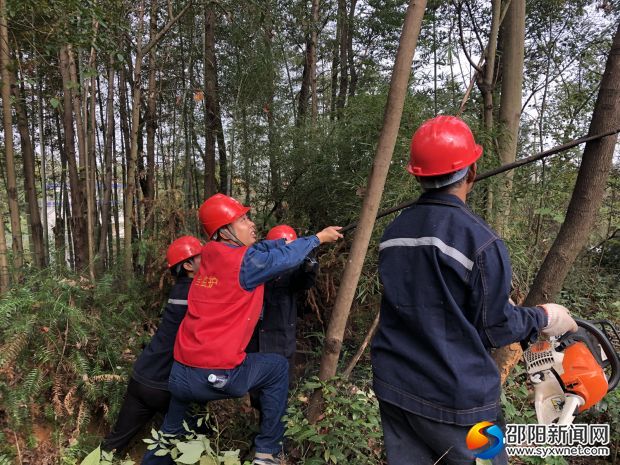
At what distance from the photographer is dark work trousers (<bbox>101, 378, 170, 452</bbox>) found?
282 cm

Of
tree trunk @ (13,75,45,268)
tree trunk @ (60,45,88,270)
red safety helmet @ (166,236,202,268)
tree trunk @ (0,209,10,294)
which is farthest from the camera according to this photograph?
tree trunk @ (13,75,45,268)

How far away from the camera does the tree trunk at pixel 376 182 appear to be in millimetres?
2119

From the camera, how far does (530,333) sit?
1500mm

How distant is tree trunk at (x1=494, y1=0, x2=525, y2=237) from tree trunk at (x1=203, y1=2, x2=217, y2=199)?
416 cm

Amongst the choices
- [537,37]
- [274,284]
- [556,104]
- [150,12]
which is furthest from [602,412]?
[537,37]

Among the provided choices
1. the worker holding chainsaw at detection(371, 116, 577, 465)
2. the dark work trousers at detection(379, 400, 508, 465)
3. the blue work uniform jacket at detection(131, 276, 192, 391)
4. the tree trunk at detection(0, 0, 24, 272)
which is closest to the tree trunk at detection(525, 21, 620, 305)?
the worker holding chainsaw at detection(371, 116, 577, 465)

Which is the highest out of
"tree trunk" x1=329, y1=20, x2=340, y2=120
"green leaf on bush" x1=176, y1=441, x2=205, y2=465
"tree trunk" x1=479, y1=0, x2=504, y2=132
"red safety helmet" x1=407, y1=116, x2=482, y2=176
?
"tree trunk" x1=329, y1=20, x2=340, y2=120

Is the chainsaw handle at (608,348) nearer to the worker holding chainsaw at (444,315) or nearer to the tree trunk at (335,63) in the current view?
the worker holding chainsaw at (444,315)

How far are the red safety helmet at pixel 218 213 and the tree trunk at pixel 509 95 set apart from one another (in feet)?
7.39

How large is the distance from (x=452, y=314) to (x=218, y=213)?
174 cm

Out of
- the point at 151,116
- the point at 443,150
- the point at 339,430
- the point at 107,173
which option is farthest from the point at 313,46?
the point at 339,430

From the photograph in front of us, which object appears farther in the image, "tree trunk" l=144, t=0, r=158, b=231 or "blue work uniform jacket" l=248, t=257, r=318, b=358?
"tree trunk" l=144, t=0, r=158, b=231

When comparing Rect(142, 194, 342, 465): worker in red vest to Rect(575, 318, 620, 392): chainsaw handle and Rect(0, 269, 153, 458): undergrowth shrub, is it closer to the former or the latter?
Rect(0, 269, 153, 458): undergrowth shrub

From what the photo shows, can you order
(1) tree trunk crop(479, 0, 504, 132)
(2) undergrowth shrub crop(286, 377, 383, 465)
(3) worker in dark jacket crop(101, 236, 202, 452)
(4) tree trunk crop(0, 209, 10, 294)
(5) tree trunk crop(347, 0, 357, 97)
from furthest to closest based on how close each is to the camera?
(5) tree trunk crop(347, 0, 357, 97), (4) tree trunk crop(0, 209, 10, 294), (1) tree trunk crop(479, 0, 504, 132), (3) worker in dark jacket crop(101, 236, 202, 452), (2) undergrowth shrub crop(286, 377, 383, 465)
